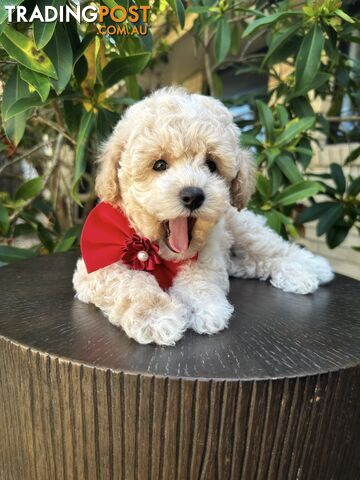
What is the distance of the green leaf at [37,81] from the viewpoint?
1187 mm

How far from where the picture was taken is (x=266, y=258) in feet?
5.32

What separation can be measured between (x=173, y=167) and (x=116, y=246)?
1.00 ft

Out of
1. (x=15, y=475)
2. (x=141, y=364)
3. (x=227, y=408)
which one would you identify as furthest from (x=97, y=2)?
(x=15, y=475)

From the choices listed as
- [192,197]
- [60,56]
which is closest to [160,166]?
[192,197]

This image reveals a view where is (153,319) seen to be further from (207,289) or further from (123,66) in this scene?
(123,66)

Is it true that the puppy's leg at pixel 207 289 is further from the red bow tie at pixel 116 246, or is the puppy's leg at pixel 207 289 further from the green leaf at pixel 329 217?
the green leaf at pixel 329 217

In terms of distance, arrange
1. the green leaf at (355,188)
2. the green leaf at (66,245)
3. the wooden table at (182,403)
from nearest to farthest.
Result: the wooden table at (182,403)
the green leaf at (66,245)
the green leaf at (355,188)

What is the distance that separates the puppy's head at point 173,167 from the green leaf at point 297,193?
0.70 m

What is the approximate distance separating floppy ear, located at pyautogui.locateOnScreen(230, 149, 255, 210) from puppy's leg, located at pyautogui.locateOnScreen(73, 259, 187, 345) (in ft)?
1.31

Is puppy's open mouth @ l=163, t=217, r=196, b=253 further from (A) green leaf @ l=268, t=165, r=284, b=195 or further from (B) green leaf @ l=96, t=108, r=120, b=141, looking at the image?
(A) green leaf @ l=268, t=165, r=284, b=195

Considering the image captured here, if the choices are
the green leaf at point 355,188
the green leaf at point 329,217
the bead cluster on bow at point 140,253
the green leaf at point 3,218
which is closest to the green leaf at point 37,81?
the bead cluster on bow at point 140,253

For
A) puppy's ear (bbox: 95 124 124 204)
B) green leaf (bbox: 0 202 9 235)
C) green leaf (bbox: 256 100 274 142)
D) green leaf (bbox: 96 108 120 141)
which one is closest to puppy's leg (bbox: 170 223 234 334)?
puppy's ear (bbox: 95 124 124 204)

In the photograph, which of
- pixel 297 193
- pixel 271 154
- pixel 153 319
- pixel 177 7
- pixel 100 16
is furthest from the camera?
pixel 271 154

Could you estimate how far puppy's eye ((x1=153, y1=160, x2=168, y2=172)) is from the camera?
1.14m
